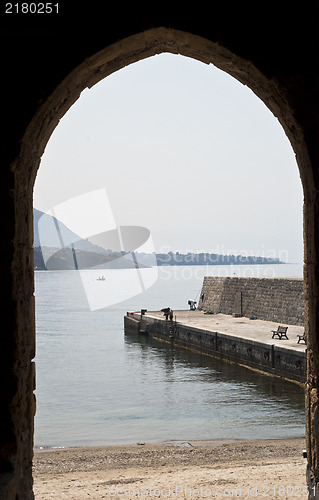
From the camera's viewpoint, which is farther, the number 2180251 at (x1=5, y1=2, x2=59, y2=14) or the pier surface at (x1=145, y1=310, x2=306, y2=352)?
the pier surface at (x1=145, y1=310, x2=306, y2=352)

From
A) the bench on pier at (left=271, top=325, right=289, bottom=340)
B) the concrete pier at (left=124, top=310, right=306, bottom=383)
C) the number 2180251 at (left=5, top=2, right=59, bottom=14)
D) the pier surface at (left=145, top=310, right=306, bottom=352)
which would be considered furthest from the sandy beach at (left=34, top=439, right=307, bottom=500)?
the bench on pier at (left=271, top=325, right=289, bottom=340)

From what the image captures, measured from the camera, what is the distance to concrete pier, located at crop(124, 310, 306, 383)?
2127cm

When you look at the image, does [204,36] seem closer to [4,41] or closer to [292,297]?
[4,41]

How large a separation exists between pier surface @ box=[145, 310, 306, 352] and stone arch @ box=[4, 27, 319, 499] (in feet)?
54.3

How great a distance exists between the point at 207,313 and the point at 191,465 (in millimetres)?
24554

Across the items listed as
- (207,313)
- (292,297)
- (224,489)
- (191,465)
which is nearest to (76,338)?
(207,313)

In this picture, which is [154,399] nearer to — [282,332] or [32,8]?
[282,332]

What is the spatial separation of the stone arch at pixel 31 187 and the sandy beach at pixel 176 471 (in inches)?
196

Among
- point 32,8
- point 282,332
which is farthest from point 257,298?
point 32,8

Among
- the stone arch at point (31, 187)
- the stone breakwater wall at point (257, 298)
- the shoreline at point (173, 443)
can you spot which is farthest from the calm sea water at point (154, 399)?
the stone arch at point (31, 187)

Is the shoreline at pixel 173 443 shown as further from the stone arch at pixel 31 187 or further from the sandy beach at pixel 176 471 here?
the stone arch at pixel 31 187

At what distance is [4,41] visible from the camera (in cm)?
441

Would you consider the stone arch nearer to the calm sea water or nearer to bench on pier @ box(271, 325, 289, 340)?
the calm sea water

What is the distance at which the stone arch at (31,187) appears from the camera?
430 cm
